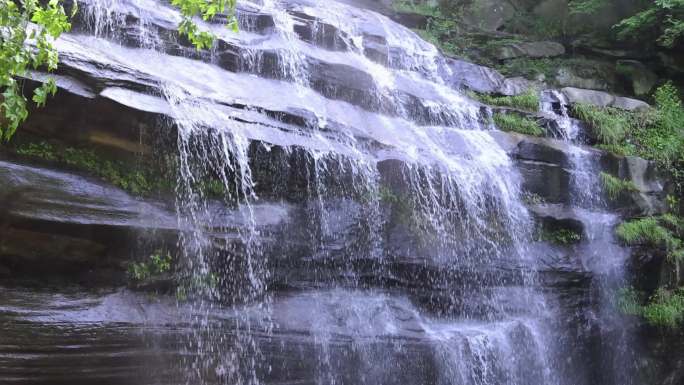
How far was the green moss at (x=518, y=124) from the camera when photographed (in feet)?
38.7

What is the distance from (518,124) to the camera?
11875mm

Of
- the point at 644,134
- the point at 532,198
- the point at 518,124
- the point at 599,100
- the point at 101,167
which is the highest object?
Result: the point at 599,100

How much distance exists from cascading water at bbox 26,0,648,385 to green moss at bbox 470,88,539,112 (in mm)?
1766

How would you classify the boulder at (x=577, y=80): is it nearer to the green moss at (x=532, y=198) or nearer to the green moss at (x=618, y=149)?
the green moss at (x=618, y=149)

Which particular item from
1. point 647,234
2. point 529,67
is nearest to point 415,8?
point 529,67

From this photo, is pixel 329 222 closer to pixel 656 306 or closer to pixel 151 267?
pixel 151 267

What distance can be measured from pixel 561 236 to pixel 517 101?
12.2 feet

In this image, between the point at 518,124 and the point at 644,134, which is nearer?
the point at 518,124

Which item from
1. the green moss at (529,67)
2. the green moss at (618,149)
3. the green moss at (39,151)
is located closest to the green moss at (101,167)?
the green moss at (39,151)

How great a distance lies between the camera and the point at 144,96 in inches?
298

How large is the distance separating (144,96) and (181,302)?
274cm

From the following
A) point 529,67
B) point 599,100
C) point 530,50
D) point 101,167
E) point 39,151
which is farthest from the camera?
point 530,50

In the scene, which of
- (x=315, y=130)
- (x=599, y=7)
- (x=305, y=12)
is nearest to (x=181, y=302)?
→ (x=315, y=130)

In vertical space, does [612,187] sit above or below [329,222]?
above
